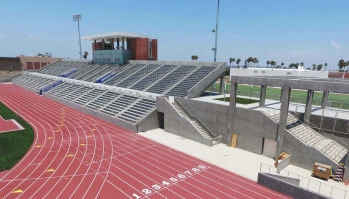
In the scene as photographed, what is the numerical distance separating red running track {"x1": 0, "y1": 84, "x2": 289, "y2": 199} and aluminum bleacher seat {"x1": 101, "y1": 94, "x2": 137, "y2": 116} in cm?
565

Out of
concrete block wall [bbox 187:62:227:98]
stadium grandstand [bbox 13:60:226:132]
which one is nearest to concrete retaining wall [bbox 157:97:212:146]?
stadium grandstand [bbox 13:60:226:132]

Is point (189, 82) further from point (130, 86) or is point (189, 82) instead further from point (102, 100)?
point (102, 100)

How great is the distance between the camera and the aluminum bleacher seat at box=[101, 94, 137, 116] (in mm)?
27453

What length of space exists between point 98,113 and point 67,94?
14.4 m

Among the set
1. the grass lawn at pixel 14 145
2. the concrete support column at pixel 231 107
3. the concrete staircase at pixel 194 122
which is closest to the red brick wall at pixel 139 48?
the concrete staircase at pixel 194 122

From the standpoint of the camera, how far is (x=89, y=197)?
11805 mm

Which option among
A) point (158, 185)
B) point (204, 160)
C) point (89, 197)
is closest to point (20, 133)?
point (89, 197)

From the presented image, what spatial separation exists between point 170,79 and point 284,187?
839 inches

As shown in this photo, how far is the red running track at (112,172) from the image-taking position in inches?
487

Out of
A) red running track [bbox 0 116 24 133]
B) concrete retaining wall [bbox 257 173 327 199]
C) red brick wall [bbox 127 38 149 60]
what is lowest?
red running track [bbox 0 116 24 133]

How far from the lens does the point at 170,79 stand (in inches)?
1219

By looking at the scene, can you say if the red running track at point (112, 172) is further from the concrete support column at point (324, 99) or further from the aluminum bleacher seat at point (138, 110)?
the concrete support column at point (324, 99)

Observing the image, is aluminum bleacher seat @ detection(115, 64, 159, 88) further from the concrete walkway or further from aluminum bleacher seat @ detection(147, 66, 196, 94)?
the concrete walkway

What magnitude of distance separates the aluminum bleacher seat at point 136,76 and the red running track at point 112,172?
48.0 ft
